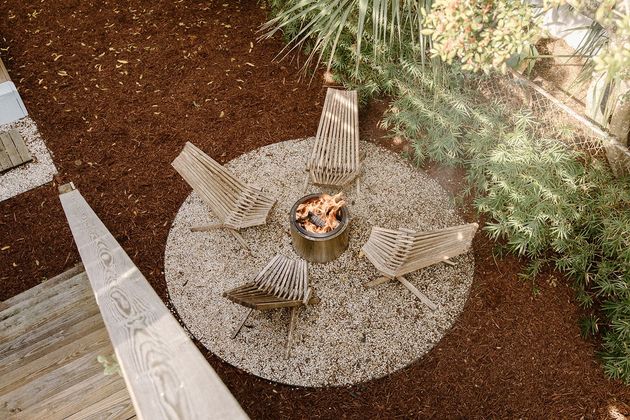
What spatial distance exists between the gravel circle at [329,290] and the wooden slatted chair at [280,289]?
0.16 metres

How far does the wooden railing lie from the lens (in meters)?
1.50

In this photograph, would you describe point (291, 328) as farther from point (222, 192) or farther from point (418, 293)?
point (222, 192)

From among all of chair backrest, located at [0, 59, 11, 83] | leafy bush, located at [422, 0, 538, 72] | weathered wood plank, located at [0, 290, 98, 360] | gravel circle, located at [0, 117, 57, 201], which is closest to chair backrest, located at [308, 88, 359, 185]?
leafy bush, located at [422, 0, 538, 72]

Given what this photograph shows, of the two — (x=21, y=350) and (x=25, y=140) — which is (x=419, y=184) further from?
(x=25, y=140)

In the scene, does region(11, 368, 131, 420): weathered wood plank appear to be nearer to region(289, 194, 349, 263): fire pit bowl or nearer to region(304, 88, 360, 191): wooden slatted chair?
region(289, 194, 349, 263): fire pit bowl

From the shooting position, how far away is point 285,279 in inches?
157

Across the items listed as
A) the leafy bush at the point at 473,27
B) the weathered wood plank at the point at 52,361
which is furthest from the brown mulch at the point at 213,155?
the leafy bush at the point at 473,27

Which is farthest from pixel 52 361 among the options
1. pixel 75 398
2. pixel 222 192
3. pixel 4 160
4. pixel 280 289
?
pixel 4 160

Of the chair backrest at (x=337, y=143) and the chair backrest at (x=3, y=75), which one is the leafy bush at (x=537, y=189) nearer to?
the chair backrest at (x=337, y=143)

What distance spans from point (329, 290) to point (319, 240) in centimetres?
47

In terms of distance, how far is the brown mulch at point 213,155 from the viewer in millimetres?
3746

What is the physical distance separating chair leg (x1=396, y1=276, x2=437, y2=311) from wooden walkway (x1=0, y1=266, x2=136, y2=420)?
2.31 meters

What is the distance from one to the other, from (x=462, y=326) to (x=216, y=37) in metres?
4.93

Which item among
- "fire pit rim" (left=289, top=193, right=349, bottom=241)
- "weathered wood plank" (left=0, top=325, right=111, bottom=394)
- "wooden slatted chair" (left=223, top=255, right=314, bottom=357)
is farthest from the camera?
"fire pit rim" (left=289, top=193, right=349, bottom=241)
